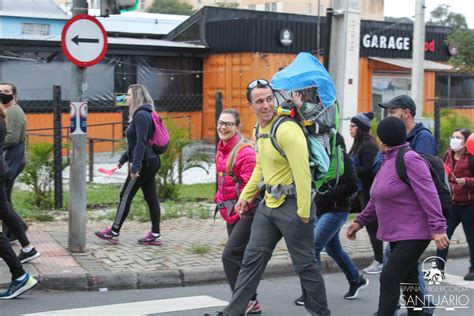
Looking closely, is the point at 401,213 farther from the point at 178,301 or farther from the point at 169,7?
the point at 169,7

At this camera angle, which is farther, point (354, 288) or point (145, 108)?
point (145, 108)

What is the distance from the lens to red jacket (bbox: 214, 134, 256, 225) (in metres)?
6.22

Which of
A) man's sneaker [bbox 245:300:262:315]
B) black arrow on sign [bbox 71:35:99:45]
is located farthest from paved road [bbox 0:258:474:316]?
black arrow on sign [bbox 71:35:99:45]

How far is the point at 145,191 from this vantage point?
888 cm

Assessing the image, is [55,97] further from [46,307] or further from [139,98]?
[46,307]

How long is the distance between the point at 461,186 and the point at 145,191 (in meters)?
3.65

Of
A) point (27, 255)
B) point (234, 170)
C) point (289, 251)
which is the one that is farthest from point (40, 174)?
point (289, 251)

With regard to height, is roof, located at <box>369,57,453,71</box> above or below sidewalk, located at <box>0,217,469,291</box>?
above

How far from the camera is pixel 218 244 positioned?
9281mm

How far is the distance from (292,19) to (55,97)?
1675 centimetres

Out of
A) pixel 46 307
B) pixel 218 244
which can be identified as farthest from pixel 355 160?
pixel 46 307

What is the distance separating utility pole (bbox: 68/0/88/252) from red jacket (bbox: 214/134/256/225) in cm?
227

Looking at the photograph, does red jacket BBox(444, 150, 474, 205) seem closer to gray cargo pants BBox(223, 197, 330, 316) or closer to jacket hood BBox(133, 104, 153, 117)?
gray cargo pants BBox(223, 197, 330, 316)

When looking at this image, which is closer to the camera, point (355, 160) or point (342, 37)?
point (355, 160)
